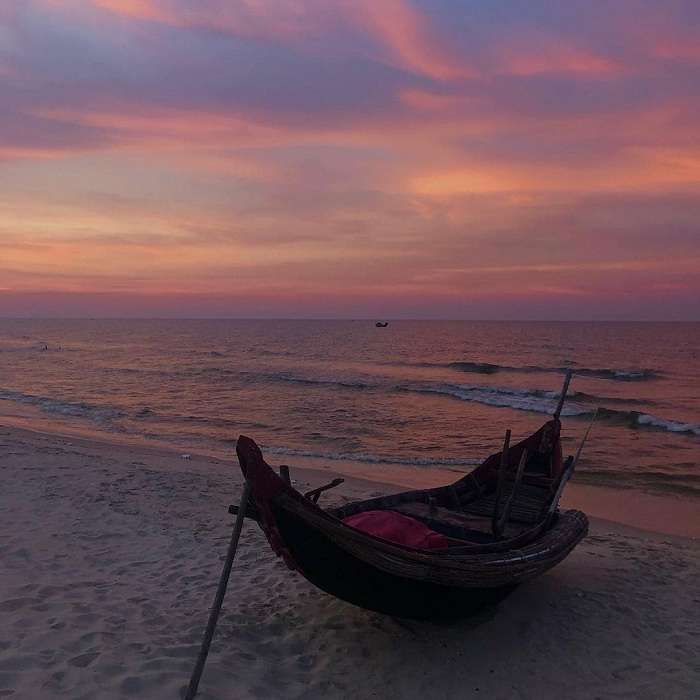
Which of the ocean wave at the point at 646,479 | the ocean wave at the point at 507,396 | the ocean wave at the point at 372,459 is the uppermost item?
the ocean wave at the point at 507,396

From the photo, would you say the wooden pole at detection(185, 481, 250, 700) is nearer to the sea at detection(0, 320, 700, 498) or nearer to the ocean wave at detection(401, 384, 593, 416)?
the sea at detection(0, 320, 700, 498)

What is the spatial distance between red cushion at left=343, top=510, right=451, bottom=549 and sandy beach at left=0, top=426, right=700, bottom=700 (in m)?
0.89

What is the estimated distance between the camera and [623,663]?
5797 mm

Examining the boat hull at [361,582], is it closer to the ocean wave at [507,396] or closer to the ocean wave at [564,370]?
the ocean wave at [507,396]

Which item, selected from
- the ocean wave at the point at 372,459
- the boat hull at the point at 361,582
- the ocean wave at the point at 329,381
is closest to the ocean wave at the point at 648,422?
the ocean wave at the point at 372,459

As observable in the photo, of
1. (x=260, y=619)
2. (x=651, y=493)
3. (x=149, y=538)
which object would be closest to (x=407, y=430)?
(x=651, y=493)

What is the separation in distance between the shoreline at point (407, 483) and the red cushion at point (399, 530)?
18.9 ft

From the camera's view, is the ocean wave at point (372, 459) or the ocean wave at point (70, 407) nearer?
the ocean wave at point (372, 459)

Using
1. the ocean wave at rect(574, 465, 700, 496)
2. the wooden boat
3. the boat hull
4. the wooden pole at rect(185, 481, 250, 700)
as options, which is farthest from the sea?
the wooden pole at rect(185, 481, 250, 700)

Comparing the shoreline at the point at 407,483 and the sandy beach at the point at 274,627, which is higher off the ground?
A: the sandy beach at the point at 274,627

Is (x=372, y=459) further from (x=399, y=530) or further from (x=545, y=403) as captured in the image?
(x=545, y=403)

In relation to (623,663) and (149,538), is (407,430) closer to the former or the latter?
(149,538)

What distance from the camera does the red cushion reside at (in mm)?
5836

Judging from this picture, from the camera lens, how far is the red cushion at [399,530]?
19.1ft
